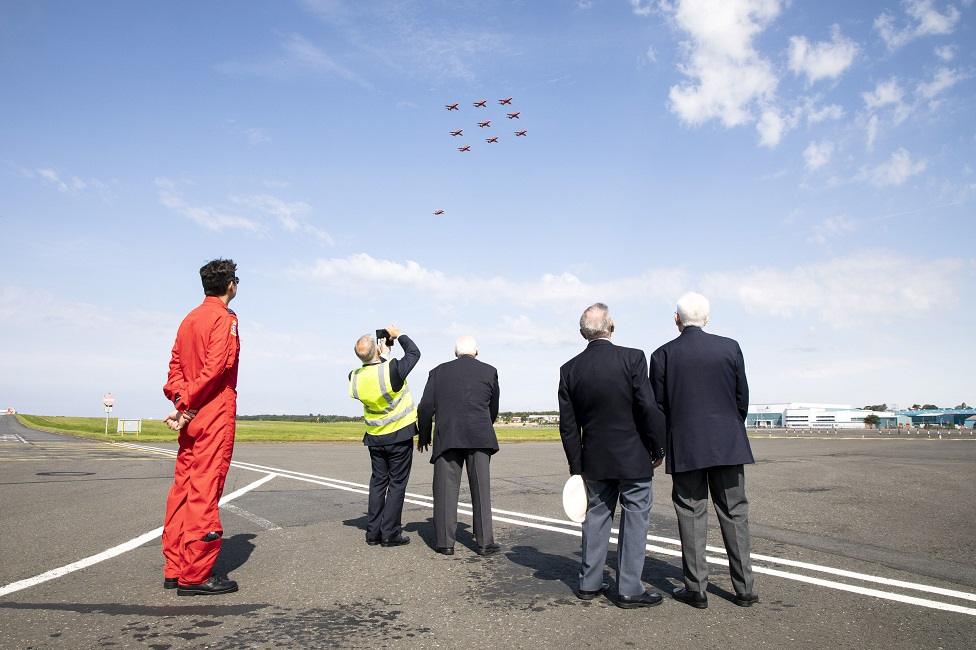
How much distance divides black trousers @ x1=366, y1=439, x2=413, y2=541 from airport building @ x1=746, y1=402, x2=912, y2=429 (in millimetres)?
147356

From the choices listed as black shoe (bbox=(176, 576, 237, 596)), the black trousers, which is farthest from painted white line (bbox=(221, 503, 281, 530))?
black shoe (bbox=(176, 576, 237, 596))

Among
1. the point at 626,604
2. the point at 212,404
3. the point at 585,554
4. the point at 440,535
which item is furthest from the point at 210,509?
the point at 626,604

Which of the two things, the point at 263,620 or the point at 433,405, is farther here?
the point at 433,405

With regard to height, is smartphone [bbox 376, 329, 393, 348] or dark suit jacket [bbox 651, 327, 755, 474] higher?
smartphone [bbox 376, 329, 393, 348]

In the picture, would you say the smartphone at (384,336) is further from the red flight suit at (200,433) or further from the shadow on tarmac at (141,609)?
the shadow on tarmac at (141,609)

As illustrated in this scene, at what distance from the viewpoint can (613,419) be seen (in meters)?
4.37

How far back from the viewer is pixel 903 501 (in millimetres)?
9328

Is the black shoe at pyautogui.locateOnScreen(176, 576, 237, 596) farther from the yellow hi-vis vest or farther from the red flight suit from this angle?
Result: the yellow hi-vis vest

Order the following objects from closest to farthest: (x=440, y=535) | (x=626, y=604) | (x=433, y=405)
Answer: (x=626, y=604), (x=440, y=535), (x=433, y=405)

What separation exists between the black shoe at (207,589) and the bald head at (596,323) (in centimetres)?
299

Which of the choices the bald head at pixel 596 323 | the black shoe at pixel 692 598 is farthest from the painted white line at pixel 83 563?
the black shoe at pixel 692 598

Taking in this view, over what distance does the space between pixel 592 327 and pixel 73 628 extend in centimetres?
362

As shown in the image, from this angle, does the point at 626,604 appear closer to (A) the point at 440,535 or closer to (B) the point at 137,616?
(A) the point at 440,535

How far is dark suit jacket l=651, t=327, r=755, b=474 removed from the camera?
4219mm
